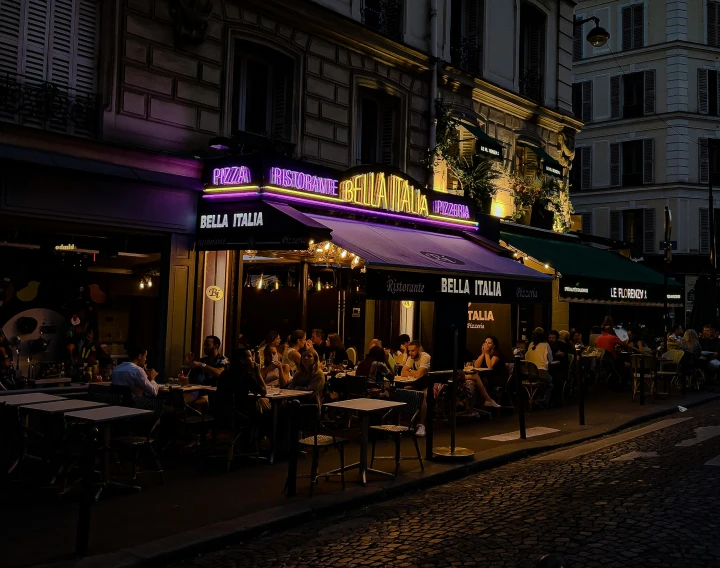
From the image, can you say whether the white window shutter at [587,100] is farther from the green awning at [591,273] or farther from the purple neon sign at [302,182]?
the purple neon sign at [302,182]

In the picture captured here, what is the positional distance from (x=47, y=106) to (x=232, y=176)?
2770 millimetres

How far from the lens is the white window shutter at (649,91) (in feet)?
109

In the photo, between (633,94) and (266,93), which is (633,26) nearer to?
(633,94)

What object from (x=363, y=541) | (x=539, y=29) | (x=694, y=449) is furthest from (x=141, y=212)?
(x=539, y=29)

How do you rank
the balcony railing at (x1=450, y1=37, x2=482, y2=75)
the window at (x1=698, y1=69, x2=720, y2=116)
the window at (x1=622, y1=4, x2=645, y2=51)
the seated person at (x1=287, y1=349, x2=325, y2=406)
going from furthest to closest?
the window at (x1=622, y1=4, x2=645, y2=51), the window at (x1=698, y1=69, x2=720, y2=116), the balcony railing at (x1=450, y1=37, x2=482, y2=75), the seated person at (x1=287, y1=349, x2=325, y2=406)

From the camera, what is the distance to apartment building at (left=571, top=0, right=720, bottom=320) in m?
32.2

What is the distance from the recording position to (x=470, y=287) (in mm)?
12344

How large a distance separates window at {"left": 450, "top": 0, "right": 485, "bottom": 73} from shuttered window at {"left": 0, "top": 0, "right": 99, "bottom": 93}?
956 cm

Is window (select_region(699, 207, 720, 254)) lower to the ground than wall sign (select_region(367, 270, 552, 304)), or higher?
higher

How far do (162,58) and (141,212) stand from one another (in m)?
2.48

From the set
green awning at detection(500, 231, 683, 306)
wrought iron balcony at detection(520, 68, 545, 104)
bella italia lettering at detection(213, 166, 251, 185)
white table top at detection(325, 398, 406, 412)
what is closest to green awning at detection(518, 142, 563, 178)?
wrought iron balcony at detection(520, 68, 545, 104)

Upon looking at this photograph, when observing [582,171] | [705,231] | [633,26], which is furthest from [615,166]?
[633,26]

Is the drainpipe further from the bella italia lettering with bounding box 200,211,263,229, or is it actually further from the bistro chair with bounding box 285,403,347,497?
the bistro chair with bounding box 285,403,347,497

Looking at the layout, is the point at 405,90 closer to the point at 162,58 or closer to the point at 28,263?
the point at 162,58
